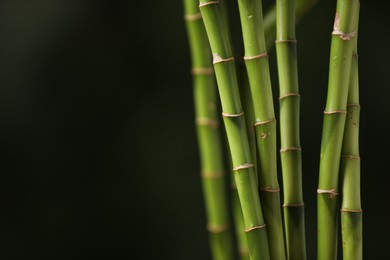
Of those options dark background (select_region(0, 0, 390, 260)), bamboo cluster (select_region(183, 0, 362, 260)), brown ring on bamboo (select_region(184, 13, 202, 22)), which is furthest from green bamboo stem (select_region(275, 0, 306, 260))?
dark background (select_region(0, 0, 390, 260))

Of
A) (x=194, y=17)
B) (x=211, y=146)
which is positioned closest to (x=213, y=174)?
(x=211, y=146)

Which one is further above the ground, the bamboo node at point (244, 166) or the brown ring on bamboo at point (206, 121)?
the bamboo node at point (244, 166)

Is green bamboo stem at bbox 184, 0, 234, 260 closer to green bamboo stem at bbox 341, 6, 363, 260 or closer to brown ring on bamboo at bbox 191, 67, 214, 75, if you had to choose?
brown ring on bamboo at bbox 191, 67, 214, 75

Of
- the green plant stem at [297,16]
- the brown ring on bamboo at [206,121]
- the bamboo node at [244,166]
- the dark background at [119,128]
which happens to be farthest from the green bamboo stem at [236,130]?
the dark background at [119,128]

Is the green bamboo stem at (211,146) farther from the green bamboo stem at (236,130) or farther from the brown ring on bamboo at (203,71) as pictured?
the green bamboo stem at (236,130)

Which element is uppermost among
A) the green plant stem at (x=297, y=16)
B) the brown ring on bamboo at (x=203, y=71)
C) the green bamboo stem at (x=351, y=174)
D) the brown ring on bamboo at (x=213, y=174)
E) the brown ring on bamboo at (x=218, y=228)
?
the green plant stem at (x=297, y=16)

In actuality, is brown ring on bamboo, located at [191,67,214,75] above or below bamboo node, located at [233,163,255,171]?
above
